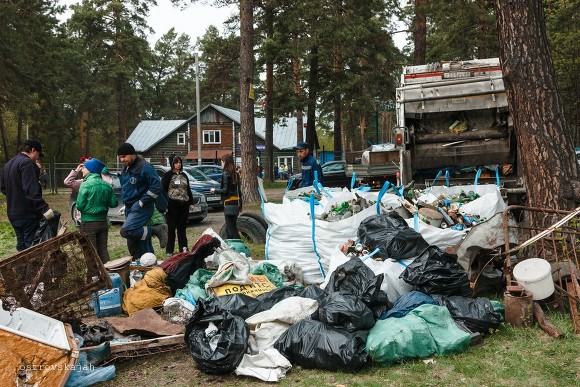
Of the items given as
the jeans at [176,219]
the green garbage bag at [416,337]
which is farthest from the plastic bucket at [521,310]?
the jeans at [176,219]

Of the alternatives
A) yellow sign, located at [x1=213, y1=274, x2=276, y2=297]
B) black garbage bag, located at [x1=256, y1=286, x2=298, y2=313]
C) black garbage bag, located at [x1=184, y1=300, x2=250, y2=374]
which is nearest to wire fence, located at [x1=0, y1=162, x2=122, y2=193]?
yellow sign, located at [x1=213, y1=274, x2=276, y2=297]

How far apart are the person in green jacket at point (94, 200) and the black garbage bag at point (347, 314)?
11.1 ft

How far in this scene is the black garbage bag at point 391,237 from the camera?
5.39 metres

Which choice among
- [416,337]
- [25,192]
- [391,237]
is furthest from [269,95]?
[416,337]

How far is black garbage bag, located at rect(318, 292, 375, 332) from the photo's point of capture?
4.22 metres

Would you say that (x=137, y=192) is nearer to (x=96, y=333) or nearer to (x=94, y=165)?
(x=94, y=165)

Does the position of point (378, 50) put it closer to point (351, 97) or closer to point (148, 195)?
point (351, 97)

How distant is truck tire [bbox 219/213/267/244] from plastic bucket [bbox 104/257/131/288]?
2321 millimetres

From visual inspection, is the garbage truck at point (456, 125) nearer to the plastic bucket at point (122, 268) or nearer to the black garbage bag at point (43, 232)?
the plastic bucket at point (122, 268)

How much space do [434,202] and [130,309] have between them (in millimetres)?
3802

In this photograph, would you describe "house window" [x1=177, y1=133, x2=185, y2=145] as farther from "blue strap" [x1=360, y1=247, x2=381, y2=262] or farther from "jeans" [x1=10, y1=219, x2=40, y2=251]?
"blue strap" [x1=360, y1=247, x2=381, y2=262]

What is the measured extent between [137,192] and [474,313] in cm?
438

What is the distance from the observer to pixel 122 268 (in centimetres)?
623

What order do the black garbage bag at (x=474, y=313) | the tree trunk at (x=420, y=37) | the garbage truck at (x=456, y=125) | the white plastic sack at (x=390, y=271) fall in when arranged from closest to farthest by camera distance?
the black garbage bag at (x=474, y=313) → the white plastic sack at (x=390, y=271) → the garbage truck at (x=456, y=125) → the tree trunk at (x=420, y=37)
